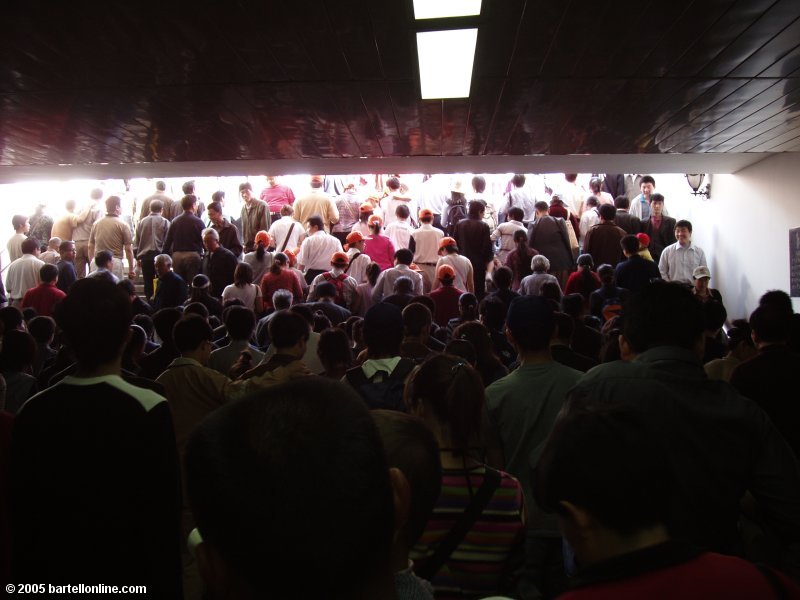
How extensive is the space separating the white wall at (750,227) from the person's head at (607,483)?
35.2 feet

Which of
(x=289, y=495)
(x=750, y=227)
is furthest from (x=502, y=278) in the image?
(x=289, y=495)

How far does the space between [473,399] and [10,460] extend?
1671 millimetres

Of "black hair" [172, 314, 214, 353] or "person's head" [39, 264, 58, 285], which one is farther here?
"person's head" [39, 264, 58, 285]

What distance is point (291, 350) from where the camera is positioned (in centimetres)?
427

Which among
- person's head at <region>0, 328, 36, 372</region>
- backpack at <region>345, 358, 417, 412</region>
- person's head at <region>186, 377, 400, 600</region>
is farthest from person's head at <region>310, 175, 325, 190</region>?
person's head at <region>186, 377, 400, 600</region>

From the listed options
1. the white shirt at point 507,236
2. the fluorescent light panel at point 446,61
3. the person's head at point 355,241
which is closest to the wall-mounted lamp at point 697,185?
the white shirt at point 507,236

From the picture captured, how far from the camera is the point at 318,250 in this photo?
12875 mm

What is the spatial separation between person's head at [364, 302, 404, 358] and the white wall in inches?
346

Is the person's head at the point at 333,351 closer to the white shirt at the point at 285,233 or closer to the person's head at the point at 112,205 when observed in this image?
the white shirt at the point at 285,233

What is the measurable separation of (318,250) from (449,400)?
34.0 ft

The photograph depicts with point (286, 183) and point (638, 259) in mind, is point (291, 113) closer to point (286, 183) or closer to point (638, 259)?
point (638, 259)

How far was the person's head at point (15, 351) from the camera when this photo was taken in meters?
4.99

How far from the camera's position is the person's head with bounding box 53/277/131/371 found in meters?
2.43

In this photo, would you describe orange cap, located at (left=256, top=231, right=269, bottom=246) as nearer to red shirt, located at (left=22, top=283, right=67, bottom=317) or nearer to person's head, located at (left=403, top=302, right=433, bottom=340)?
red shirt, located at (left=22, top=283, right=67, bottom=317)
